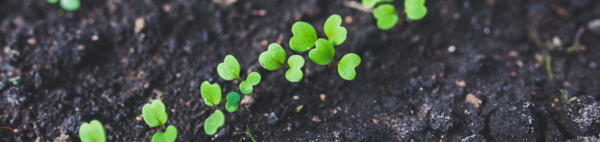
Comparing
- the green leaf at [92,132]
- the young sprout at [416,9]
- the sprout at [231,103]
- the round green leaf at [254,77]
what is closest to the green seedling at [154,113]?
the green leaf at [92,132]

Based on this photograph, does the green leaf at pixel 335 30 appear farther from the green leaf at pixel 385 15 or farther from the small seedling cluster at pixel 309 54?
the green leaf at pixel 385 15

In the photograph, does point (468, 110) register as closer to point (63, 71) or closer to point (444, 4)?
point (444, 4)

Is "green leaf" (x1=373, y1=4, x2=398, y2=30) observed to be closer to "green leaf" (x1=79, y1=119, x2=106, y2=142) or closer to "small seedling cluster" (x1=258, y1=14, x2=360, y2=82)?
"small seedling cluster" (x1=258, y1=14, x2=360, y2=82)

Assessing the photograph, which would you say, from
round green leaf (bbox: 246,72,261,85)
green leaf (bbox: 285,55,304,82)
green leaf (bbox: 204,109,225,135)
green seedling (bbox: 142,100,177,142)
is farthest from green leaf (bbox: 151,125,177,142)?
green leaf (bbox: 285,55,304,82)

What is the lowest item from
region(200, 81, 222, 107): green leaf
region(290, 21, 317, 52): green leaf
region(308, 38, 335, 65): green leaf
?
region(200, 81, 222, 107): green leaf

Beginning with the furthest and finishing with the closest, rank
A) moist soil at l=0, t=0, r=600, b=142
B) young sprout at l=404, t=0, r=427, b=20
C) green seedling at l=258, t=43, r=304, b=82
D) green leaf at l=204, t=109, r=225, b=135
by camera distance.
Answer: young sprout at l=404, t=0, r=427, b=20 < moist soil at l=0, t=0, r=600, b=142 < green seedling at l=258, t=43, r=304, b=82 < green leaf at l=204, t=109, r=225, b=135
